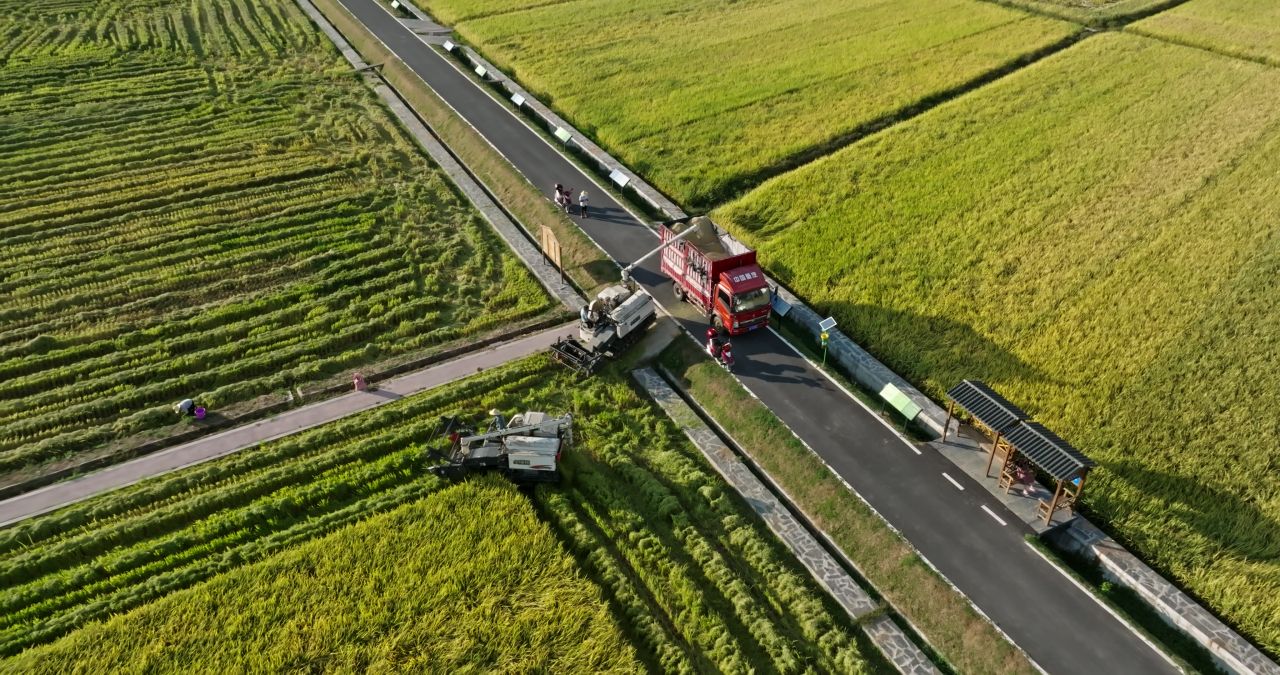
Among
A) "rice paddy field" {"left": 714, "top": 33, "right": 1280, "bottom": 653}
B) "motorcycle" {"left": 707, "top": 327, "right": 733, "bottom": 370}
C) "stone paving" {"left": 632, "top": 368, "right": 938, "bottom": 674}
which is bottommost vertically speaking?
"stone paving" {"left": 632, "top": 368, "right": 938, "bottom": 674}

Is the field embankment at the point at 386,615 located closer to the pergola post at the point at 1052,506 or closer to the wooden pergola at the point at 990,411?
the wooden pergola at the point at 990,411

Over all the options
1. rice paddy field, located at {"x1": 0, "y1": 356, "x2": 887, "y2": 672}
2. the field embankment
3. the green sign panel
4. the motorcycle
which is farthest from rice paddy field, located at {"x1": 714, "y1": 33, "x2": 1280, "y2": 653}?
the field embankment

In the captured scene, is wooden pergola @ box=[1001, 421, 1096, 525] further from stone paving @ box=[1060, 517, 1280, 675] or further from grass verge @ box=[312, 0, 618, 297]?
grass verge @ box=[312, 0, 618, 297]

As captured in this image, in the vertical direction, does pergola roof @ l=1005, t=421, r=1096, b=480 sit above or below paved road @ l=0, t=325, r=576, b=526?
above

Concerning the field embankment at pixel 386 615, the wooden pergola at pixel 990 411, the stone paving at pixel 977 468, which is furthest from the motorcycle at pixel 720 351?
Answer: the field embankment at pixel 386 615

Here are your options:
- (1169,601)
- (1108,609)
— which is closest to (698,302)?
(1108,609)

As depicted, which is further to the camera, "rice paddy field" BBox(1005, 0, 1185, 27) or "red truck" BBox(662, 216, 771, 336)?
"rice paddy field" BBox(1005, 0, 1185, 27)

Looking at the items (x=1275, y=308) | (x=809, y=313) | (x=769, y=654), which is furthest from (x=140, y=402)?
(x=1275, y=308)

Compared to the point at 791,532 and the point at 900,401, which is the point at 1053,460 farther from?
the point at 791,532

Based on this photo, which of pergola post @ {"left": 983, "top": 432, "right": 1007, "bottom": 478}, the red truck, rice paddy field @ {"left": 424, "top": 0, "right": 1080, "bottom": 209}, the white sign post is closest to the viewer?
pergola post @ {"left": 983, "top": 432, "right": 1007, "bottom": 478}
